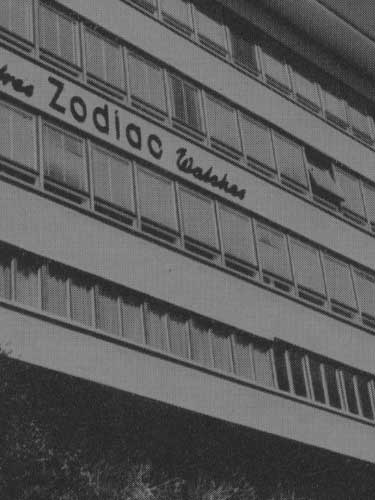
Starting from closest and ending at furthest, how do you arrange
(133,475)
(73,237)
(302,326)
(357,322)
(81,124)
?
(133,475)
(73,237)
(81,124)
(302,326)
(357,322)

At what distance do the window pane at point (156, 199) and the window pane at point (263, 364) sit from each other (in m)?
3.25

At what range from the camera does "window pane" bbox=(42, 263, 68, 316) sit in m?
18.1

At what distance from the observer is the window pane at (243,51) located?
26078 mm

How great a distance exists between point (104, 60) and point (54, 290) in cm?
606

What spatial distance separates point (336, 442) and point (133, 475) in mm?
7204

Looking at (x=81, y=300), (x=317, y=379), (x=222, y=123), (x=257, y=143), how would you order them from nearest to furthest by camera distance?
(x=81, y=300), (x=317, y=379), (x=222, y=123), (x=257, y=143)

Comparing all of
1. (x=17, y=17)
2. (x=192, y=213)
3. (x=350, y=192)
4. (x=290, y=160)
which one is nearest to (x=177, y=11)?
(x=290, y=160)

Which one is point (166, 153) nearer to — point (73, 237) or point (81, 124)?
point (81, 124)

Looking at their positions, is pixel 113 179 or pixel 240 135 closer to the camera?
pixel 113 179

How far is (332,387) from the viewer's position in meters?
23.4

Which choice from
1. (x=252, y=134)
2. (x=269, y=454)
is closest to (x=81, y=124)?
(x=252, y=134)

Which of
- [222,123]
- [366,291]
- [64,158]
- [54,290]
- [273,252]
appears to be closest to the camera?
[54,290]

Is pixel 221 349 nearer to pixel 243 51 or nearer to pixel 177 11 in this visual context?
pixel 177 11

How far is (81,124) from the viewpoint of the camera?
20344mm
